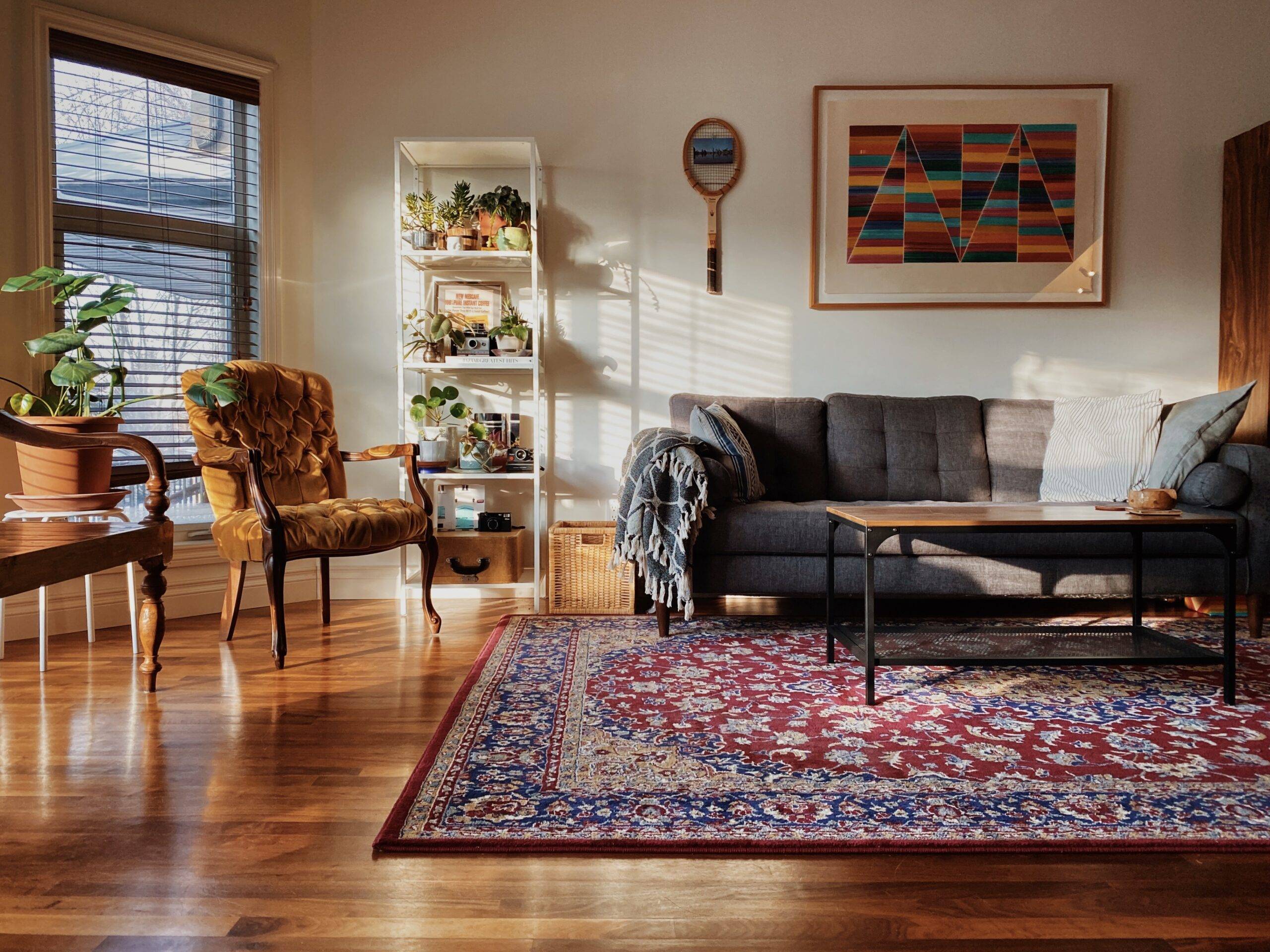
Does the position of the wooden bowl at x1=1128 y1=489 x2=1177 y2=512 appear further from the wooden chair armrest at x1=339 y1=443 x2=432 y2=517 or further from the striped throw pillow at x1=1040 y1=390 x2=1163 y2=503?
the wooden chair armrest at x1=339 y1=443 x2=432 y2=517

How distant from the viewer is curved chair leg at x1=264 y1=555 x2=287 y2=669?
289cm

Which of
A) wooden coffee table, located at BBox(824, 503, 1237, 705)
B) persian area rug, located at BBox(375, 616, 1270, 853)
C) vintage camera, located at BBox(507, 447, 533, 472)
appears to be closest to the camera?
persian area rug, located at BBox(375, 616, 1270, 853)

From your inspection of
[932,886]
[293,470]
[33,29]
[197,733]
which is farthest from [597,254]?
[932,886]

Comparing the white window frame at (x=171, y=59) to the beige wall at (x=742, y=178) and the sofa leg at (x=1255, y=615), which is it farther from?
the sofa leg at (x=1255, y=615)

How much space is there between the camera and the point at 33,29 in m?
3.38

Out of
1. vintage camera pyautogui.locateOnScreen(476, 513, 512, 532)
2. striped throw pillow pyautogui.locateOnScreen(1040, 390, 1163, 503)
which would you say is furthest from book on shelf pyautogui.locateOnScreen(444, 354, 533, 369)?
striped throw pillow pyautogui.locateOnScreen(1040, 390, 1163, 503)

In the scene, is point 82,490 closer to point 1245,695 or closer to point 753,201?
point 753,201

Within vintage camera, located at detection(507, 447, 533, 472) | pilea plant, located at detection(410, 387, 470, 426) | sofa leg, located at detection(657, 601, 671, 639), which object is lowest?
sofa leg, located at detection(657, 601, 671, 639)

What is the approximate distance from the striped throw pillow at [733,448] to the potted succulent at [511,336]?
84cm

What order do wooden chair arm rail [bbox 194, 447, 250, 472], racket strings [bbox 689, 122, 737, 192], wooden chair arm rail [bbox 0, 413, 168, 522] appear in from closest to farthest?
wooden chair arm rail [bbox 0, 413, 168, 522] → wooden chair arm rail [bbox 194, 447, 250, 472] → racket strings [bbox 689, 122, 737, 192]

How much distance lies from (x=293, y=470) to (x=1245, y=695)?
3135 millimetres

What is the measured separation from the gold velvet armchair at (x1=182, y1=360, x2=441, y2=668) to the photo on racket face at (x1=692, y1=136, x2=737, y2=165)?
188 centimetres

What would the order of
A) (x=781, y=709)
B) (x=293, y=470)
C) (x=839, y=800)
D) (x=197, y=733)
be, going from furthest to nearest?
(x=293, y=470) < (x=781, y=709) < (x=197, y=733) < (x=839, y=800)

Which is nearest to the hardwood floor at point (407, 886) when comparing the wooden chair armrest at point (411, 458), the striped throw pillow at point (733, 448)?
the wooden chair armrest at point (411, 458)
